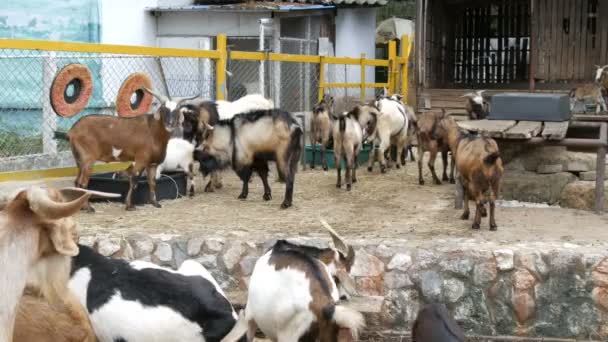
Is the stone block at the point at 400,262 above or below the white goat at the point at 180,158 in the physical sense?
below

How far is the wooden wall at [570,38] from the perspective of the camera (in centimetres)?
1797

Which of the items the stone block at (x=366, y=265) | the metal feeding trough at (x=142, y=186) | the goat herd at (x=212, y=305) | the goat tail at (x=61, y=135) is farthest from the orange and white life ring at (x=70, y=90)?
the goat herd at (x=212, y=305)

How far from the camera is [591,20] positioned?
18.3 metres

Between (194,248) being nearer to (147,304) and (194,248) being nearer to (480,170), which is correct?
(147,304)

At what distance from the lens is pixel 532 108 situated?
1020cm

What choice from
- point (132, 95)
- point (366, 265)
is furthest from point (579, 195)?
point (132, 95)

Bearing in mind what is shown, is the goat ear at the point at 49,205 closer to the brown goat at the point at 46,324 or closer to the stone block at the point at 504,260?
the brown goat at the point at 46,324

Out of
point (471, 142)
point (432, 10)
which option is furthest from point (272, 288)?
point (432, 10)

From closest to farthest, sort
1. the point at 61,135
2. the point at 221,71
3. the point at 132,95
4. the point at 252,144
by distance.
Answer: the point at 61,135
the point at 252,144
the point at 132,95
the point at 221,71

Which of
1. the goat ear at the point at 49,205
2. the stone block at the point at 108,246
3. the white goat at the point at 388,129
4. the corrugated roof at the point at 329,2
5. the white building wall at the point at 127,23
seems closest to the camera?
the goat ear at the point at 49,205

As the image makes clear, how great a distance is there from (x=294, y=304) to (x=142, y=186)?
14.6 feet

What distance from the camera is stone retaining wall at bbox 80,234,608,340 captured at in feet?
23.4

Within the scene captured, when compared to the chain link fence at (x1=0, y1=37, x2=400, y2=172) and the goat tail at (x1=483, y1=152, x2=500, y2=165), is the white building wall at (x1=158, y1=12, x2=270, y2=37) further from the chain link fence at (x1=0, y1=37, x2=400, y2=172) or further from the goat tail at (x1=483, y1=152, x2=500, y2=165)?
the goat tail at (x1=483, y1=152, x2=500, y2=165)

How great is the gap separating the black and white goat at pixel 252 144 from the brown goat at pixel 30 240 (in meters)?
6.07
